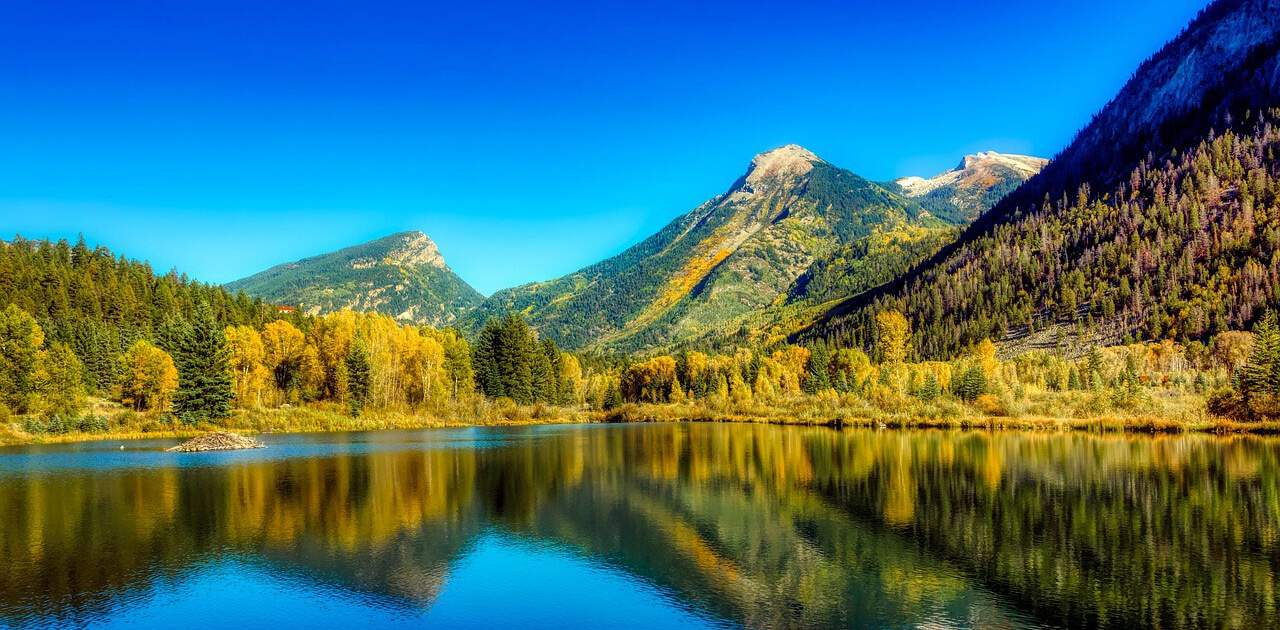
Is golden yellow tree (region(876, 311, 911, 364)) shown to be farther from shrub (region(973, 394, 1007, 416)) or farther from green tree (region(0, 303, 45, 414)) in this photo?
green tree (region(0, 303, 45, 414))

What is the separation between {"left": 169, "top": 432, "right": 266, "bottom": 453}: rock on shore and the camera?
6038 centimetres

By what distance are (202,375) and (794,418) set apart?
7436 centimetres

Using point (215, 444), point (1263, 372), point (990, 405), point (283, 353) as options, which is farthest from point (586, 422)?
point (1263, 372)

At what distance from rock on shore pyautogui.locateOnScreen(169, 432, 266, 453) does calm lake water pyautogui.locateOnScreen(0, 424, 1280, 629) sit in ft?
36.6

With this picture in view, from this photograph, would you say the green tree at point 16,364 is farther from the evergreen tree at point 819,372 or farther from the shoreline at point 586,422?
the evergreen tree at point 819,372

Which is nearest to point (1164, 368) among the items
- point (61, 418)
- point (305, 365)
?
point (305, 365)

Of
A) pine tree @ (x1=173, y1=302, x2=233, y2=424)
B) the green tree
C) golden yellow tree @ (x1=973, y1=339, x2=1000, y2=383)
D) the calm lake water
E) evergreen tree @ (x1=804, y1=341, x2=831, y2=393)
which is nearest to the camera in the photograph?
the calm lake water

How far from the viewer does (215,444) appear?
61.9 meters

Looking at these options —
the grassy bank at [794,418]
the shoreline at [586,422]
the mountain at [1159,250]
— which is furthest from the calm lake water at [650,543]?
the mountain at [1159,250]

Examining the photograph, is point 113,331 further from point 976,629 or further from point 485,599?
point 976,629

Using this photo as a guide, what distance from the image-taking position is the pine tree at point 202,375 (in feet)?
254

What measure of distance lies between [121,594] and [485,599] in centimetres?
1005

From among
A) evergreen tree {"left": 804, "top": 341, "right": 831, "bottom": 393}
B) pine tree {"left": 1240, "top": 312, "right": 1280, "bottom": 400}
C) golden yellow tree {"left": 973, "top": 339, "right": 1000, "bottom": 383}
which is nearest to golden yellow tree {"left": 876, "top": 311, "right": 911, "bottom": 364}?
golden yellow tree {"left": 973, "top": 339, "right": 1000, "bottom": 383}

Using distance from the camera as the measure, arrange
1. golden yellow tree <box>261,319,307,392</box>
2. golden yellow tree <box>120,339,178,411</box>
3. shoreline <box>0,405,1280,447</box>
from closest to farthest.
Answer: shoreline <box>0,405,1280,447</box> < golden yellow tree <box>120,339,178,411</box> < golden yellow tree <box>261,319,307,392</box>
